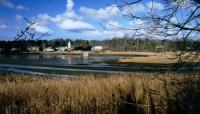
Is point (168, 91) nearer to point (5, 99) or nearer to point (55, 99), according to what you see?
point (55, 99)

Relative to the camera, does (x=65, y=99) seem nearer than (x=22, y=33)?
No

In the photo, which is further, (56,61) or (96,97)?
(56,61)

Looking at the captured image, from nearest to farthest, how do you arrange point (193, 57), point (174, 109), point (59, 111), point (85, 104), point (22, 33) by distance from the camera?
point (22, 33) → point (193, 57) → point (174, 109) → point (59, 111) → point (85, 104)

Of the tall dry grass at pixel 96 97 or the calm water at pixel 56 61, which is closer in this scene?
the tall dry grass at pixel 96 97

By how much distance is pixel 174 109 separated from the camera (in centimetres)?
923

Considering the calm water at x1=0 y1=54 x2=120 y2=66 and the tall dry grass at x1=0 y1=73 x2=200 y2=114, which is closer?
the tall dry grass at x1=0 y1=73 x2=200 y2=114

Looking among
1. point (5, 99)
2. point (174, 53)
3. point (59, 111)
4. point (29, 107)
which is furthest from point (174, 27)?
point (5, 99)

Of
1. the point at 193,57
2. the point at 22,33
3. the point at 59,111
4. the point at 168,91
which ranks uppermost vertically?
the point at 22,33

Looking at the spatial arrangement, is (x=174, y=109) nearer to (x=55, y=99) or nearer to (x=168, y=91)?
(x=168, y=91)

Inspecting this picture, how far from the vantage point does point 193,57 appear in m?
5.91

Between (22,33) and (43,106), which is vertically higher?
(22,33)

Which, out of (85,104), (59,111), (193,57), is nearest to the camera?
(193,57)

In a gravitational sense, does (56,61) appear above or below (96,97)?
below

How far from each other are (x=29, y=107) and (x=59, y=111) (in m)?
1.04
